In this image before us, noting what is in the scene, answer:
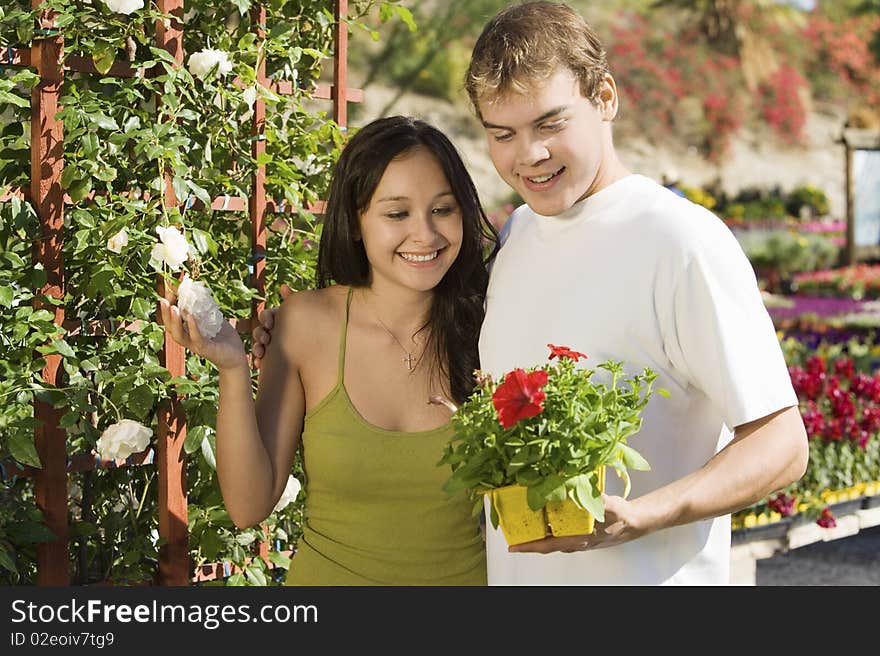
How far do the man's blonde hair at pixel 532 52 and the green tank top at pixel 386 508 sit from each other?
0.61 m

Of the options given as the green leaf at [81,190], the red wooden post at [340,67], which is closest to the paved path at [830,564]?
the red wooden post at [340,67]

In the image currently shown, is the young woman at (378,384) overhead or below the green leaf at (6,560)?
overhead

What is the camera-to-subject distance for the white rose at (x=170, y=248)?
2.20 metres

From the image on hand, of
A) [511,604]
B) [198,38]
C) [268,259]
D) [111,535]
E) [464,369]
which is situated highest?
[198,38]

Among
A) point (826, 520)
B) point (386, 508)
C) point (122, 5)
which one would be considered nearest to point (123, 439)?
point (386, 508)

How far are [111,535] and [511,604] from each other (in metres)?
1.05

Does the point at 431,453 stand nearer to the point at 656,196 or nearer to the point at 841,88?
the point at 656,196

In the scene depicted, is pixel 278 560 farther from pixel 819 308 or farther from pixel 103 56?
pixel 819 308

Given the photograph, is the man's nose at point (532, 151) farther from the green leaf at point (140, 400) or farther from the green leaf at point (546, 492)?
the green leaf at point (140, 400)

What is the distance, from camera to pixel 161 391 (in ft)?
7.50

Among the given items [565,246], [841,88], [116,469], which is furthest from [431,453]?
[841,88]

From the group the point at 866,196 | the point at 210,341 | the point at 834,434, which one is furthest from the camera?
the point at 866,196

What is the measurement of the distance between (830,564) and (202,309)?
4030 millimetres

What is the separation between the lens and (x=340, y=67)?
283 centimetres
